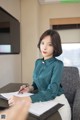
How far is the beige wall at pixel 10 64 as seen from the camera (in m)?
2.35

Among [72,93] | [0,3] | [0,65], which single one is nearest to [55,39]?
[72,93]

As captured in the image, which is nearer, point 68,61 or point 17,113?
point 17,113

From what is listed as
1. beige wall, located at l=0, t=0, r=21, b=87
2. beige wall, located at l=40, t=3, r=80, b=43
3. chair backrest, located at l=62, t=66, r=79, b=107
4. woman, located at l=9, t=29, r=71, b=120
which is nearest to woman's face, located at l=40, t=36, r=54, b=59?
woman, located at l=9, t=29, r=71, b=120

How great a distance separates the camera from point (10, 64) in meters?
2.65

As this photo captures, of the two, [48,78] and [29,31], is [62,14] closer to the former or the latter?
[29,31]

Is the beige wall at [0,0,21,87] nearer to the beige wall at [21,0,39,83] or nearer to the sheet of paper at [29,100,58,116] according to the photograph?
the beige wall at [21,0,39,83]

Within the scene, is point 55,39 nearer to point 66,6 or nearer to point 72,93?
point 72,93

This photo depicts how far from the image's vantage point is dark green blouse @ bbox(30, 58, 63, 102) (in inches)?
34.2

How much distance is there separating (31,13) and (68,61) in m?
1.21

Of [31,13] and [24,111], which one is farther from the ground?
[31,13]

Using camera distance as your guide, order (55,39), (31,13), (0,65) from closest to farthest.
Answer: (55,39)
(0,65)
(31,13)

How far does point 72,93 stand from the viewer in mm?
1699

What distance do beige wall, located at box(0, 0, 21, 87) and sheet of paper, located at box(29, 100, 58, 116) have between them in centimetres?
151

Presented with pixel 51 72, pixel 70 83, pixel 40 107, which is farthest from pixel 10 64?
pixel 40 107
